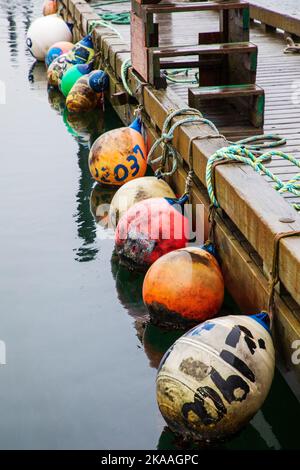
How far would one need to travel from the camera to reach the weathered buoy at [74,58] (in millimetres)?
11703

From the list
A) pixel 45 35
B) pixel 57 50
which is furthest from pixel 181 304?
pixel 45 35

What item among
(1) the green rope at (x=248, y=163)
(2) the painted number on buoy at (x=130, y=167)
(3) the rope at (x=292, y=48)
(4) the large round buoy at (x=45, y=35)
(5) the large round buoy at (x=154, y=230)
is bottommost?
(4) the large round buoy at (x=45, y=35)

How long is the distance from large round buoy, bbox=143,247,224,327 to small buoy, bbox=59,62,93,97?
6591 millimetres

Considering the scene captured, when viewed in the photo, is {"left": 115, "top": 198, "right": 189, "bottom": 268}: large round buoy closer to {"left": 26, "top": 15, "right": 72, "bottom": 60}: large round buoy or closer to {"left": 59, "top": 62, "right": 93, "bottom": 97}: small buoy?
{"left": 59, "top": 62, "right": 93, "bottom": 97}: small buoy

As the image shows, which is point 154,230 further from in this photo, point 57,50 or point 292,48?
point 57,50

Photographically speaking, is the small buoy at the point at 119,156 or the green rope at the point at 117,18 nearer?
the small buoy at the point at 119,156

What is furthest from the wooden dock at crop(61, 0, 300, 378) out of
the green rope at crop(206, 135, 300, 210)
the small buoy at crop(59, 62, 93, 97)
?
the small buoy at crop(59, 62, 93, 97)

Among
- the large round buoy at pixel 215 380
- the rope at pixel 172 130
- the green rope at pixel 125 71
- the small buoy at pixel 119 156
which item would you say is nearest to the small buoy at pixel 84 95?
the green rope at pixel 125 71

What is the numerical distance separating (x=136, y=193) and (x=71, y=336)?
59.3 inches

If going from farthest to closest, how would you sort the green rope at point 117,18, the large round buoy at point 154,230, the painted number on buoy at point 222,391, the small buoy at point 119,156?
the green rope at point 117,18 < the small buoy at point 119,156 < the large round buoy at point 154,230 < the painted number on buoy at point 222,391

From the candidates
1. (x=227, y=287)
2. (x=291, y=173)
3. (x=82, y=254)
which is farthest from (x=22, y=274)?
(x=291, y=173)

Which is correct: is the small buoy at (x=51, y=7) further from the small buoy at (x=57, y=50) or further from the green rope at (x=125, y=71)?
the green rope at (x=125, y=71)

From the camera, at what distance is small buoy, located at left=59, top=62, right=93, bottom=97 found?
11.2m

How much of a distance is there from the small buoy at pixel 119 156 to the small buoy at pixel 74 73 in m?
3.79
